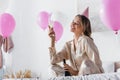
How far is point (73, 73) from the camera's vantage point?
5.34 feet

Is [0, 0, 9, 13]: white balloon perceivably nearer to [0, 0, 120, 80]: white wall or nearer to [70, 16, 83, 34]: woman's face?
[0, 0, 120, 80]: white wall

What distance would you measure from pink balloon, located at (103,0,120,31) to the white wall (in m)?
0.97

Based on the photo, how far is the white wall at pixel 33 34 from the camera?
2.91 metres

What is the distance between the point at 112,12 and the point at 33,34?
4.79ft

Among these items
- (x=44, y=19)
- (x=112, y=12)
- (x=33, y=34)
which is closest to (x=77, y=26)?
(x=112, y=12)

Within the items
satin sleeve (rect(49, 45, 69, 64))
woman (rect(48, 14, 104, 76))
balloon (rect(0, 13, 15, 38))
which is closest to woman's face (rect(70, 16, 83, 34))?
woman (rect(48, 14, 104, 76))

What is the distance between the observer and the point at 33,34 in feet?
10.2

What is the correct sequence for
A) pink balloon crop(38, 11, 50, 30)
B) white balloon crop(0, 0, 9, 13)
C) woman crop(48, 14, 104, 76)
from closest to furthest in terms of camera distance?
woman crop(48, 14, 104, 76)
pink balloon crop(38, 11, 50, 30)
white balloon crop(0, 0, 9, 13)

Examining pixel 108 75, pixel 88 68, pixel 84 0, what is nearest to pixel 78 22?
pixel 88 68

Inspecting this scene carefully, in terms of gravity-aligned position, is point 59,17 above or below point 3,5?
below

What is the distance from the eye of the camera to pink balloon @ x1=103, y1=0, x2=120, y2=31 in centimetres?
184

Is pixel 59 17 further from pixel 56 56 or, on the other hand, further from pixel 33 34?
pixel 56 56

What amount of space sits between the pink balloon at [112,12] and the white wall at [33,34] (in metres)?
0.97

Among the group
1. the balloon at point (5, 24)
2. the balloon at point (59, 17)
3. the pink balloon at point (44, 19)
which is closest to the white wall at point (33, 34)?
the balloon at point (59, 17)
